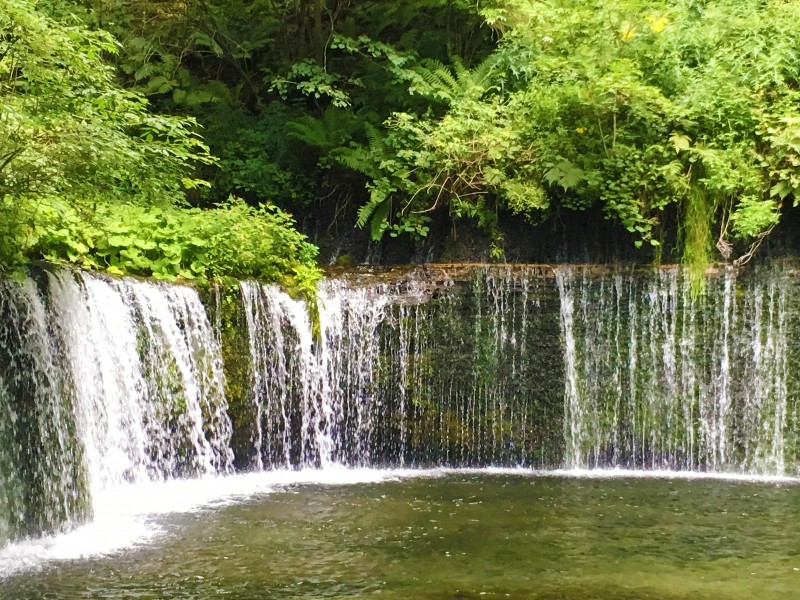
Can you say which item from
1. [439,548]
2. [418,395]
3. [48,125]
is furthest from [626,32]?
[48,125]

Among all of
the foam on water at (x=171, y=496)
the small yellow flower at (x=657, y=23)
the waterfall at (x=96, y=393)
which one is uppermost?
the small yellow flower at (x=657, y=23)

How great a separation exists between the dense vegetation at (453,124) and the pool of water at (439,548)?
9.00 ft

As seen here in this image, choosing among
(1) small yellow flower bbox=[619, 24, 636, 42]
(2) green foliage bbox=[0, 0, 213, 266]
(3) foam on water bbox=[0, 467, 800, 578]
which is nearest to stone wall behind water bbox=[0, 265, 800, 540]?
(3) foam on water bbox=[0, 467, 800, 578]

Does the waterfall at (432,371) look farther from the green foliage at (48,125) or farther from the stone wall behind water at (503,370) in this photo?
the green foliage at (48,125)

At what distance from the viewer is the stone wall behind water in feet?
32.5

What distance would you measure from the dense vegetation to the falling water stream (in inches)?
30.2

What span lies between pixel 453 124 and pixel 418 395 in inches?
149

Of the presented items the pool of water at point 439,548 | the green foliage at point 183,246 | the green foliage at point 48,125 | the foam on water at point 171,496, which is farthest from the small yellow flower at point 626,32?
the green foliage at point 48,125

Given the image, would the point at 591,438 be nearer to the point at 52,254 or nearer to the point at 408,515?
the point at 408,515

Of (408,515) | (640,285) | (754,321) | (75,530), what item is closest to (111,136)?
(75,530)

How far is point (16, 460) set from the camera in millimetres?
6430

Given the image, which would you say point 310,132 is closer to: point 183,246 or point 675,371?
point 183,246

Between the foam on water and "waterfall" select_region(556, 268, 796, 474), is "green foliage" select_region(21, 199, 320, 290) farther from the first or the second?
"waterfall" select_region(556, 268, 796, 474)

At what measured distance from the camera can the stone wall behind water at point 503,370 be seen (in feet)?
32.5
